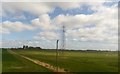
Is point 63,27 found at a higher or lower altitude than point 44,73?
higher

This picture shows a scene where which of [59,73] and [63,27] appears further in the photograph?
[63,27]

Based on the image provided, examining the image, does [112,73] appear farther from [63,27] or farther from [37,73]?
[63,27]

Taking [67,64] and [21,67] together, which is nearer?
[21,67]

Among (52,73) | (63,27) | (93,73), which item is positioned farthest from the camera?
(63,27)

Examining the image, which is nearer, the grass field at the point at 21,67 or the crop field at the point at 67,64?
the grass field at the point at 21,67

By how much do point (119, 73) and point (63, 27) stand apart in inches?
895

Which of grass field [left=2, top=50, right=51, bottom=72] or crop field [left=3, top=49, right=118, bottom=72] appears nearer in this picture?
grass field [left=2, top=50, right=51, bottom=72]

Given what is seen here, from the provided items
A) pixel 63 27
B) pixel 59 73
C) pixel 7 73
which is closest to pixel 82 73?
pixel 59 73

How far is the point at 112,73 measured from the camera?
37.9 meters

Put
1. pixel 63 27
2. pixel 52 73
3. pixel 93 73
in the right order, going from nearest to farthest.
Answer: pixel 52 73
pixel 93 73
pixel 63 27

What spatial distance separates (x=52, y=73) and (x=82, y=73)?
4.51 meters

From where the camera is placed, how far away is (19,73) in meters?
34.1

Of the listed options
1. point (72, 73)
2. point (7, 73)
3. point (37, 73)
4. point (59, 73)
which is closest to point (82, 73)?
point (72, 73)

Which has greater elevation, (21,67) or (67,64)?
(21,67)
